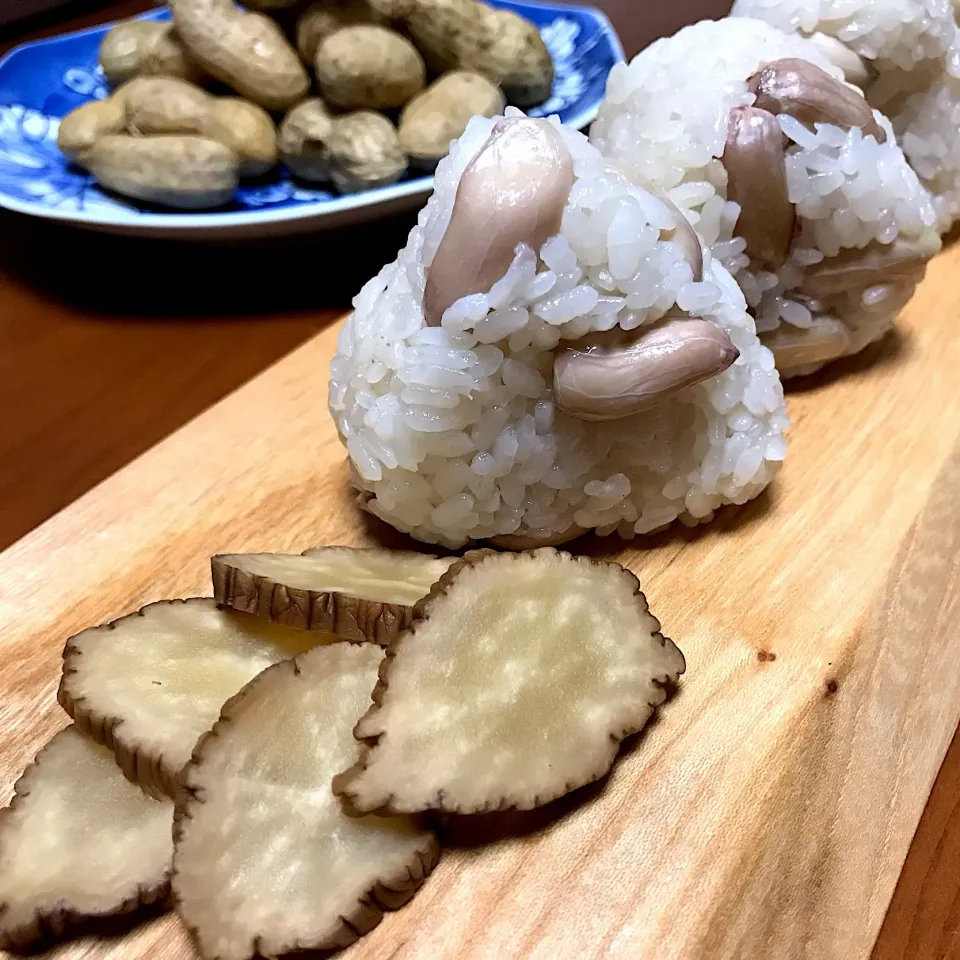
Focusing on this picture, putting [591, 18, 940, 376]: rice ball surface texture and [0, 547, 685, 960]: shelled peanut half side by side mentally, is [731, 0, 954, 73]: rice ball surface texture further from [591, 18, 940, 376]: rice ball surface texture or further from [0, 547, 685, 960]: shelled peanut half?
[0, 547, 685, 960]: shelled peanut half

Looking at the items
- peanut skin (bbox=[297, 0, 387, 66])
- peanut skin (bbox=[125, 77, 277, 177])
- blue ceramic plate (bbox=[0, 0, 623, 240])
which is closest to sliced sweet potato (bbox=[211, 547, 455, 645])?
blue ceramic plate (bbox=[0, 0, 623, 240])

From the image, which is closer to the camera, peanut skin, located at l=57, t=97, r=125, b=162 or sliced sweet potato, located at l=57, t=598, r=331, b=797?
sliced sweet potato, located at l=57, t=598, r=331, b=797

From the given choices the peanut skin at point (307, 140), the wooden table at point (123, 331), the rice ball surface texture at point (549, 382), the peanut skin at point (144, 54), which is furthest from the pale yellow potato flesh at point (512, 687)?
the peanut skin at point (144, 54)

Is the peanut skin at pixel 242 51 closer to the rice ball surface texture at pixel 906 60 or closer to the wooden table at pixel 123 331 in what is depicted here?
the wooden table at pixel 123 331

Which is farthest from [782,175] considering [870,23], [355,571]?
[355,571]

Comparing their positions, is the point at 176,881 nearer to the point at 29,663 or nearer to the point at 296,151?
the point at 29,663

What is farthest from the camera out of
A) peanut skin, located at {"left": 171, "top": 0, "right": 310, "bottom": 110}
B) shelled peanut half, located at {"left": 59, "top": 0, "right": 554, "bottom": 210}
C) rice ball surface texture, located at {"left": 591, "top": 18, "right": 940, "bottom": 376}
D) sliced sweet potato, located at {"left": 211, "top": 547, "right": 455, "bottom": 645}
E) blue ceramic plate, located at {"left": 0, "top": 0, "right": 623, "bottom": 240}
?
peanut skin, located at {"left": 171, "top": 0, "right": 310, "bottom": 110}

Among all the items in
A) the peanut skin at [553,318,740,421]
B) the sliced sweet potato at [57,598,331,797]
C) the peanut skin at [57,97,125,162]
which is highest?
the peanut skin at [57,97,125,162]

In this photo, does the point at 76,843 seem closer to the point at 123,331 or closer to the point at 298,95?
the point at 123,331

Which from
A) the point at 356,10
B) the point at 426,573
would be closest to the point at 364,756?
the point at 426,573
